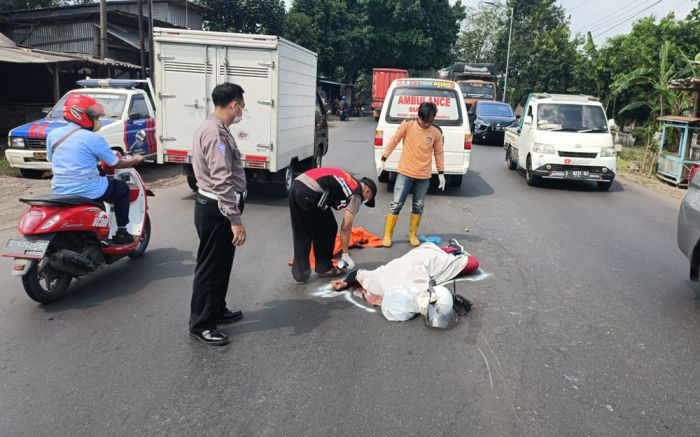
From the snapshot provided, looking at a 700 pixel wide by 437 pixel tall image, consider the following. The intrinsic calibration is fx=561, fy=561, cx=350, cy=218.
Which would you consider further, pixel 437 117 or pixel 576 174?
→ pixel 576 174

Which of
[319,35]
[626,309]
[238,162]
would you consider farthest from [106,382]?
[319,35]

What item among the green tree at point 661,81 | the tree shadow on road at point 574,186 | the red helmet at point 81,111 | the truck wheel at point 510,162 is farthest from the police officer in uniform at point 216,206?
the green tree at point 661,81

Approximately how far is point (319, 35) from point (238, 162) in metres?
39.2

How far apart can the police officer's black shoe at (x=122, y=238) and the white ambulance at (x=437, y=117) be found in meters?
5.65

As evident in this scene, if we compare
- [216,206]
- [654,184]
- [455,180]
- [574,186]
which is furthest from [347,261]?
[654,184]

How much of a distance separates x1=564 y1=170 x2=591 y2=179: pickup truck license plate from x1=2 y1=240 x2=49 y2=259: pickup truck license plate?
10061 millimetres

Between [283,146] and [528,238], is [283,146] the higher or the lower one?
the higher one

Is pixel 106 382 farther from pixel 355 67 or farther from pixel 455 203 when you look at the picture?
pixel 355 67

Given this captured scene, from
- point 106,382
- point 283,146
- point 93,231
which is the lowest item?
point 106,382

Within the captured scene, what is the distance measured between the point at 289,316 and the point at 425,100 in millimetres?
6996

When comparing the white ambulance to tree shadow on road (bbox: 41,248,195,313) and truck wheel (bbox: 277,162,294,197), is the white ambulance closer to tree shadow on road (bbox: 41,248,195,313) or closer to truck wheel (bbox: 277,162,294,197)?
truck wheel (bbox: 277,162,294,197)

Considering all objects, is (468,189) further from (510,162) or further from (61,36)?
(61,36)

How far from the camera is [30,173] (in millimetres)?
11484

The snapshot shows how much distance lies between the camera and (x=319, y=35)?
4106 cm
